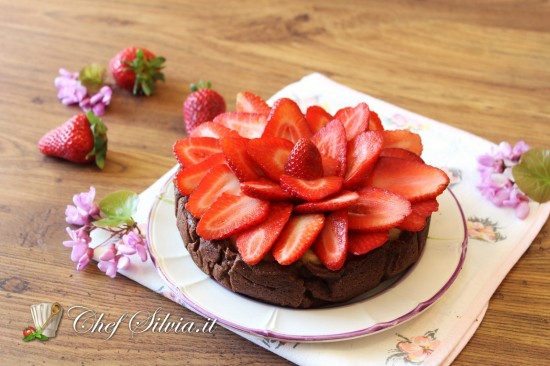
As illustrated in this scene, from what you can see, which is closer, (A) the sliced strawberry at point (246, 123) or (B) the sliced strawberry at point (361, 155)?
(B) the sliced strawberry at point (361, 155)

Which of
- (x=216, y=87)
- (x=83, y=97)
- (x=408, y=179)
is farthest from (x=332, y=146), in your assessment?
(x=83, y=97)

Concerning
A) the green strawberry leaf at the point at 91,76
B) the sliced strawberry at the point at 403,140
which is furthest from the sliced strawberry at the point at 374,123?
the green strawberry leaf at the point at 91,76

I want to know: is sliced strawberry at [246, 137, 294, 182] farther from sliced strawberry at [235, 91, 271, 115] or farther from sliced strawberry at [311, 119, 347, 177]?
sliced strawberry at [235, 91, 271, 115]

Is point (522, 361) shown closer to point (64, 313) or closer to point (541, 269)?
point (541, 269)

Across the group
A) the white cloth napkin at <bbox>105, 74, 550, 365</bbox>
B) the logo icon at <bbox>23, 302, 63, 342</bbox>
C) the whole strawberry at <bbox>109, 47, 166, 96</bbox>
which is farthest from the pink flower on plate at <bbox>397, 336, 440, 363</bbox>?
the whole strawberry at <bbox>109, 47, 166, 96</bbox>

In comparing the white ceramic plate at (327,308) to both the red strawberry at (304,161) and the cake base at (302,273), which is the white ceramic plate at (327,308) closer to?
the cake base at (302,273)

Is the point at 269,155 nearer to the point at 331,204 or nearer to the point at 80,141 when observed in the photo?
the point at 331,204

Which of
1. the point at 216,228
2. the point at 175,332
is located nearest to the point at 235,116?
the point at 216,228
